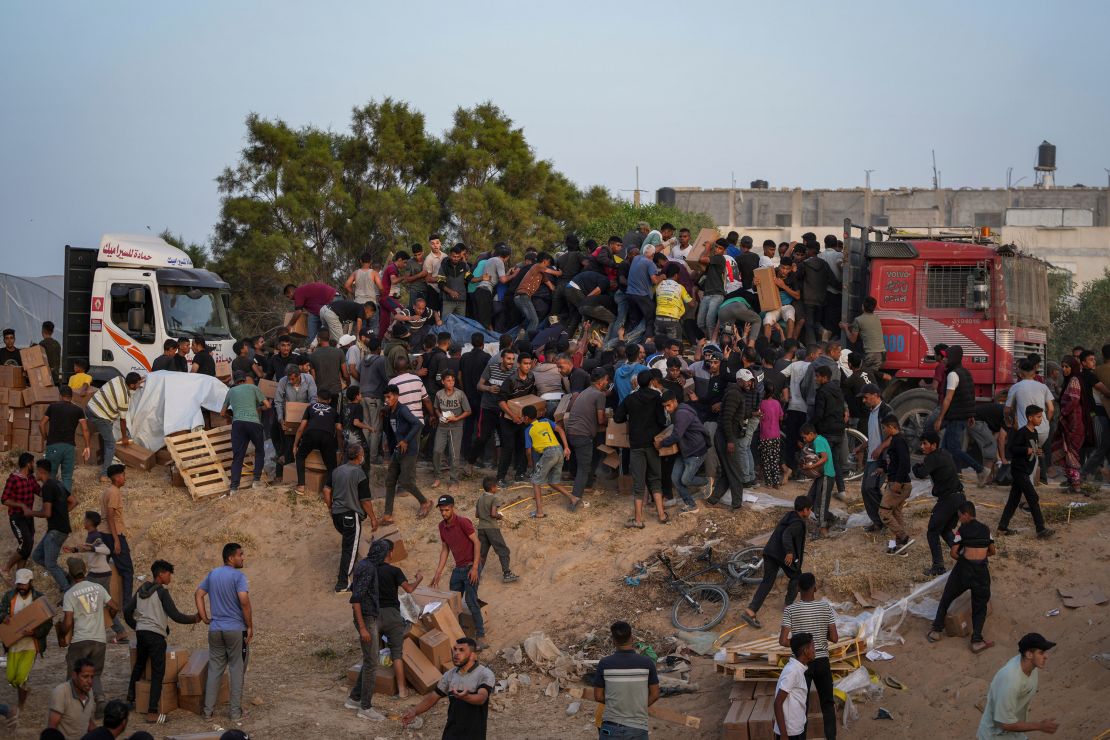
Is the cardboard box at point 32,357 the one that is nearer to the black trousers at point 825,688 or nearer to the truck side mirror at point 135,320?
the truck side mirror at point 135,320

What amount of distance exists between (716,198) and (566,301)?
134 feet

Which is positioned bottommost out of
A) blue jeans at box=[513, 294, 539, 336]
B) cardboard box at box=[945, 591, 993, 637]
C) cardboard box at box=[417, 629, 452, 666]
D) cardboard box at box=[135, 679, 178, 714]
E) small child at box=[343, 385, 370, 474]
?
cardboard box at box=[135, 679, 178, 714]

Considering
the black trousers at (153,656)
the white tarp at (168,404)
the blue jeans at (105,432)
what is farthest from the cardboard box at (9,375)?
the black trousers at (153,656)

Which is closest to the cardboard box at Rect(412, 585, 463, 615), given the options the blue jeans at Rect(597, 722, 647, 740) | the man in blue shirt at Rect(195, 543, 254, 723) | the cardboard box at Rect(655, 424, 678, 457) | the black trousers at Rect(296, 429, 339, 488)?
the man in blue shirt at Rect(195, 543, 254, 723)

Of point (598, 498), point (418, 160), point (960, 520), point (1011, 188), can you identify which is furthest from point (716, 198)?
point (960, 520)

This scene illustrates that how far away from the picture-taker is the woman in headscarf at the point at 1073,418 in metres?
15.4

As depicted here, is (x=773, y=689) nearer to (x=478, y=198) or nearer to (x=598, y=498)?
(x=598, y=498)

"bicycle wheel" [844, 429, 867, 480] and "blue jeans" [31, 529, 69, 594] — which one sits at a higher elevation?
"bicycle wheel" [844, 429, 867, 480]

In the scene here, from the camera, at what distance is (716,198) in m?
59.4

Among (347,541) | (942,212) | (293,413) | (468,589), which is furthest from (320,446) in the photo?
(942,212)

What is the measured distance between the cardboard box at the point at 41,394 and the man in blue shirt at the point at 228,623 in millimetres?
9843

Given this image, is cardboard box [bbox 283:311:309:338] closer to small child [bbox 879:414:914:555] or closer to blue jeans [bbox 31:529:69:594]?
blue jeans [bbox 31:529:69:594]

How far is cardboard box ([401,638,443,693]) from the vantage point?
505 inches

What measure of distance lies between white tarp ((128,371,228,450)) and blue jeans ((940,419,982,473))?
36.9 feet
